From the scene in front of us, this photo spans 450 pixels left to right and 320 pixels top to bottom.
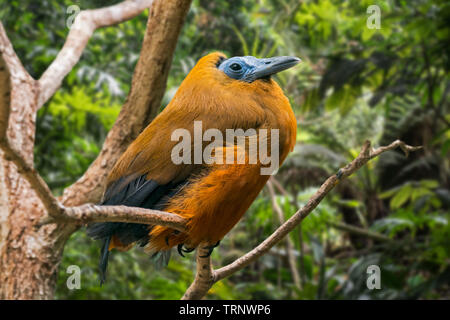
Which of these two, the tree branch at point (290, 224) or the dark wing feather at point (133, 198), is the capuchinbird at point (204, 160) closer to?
the dark wing feather at point (133, 198)

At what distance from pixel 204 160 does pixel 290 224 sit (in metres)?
0.30

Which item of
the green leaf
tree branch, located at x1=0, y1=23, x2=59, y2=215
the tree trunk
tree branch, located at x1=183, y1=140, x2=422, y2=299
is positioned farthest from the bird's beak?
the green leaf

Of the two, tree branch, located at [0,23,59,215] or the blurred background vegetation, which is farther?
the blurred background vegetation

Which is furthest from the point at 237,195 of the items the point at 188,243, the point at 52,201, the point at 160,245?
the point at 52,201

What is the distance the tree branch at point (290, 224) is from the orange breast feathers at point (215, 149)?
0.35 ft

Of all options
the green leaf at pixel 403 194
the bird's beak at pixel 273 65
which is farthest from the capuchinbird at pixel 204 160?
the green leaf at pixel 403 194

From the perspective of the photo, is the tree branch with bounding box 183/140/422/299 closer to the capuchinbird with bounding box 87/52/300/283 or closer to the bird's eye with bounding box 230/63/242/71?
the capuchinbird with bounding box 87/52/300/283

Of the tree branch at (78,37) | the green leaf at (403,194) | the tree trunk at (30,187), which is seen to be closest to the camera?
the tree trunk at (30,187)

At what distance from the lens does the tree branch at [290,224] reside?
117cm

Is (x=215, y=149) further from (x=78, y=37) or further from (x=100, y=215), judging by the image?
(x=78, y=37)

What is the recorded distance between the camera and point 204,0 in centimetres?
386

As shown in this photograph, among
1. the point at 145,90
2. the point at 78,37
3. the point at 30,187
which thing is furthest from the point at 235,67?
the point at 78,37

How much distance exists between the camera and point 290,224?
1.26m

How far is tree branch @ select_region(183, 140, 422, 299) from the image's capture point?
3.82 ft
